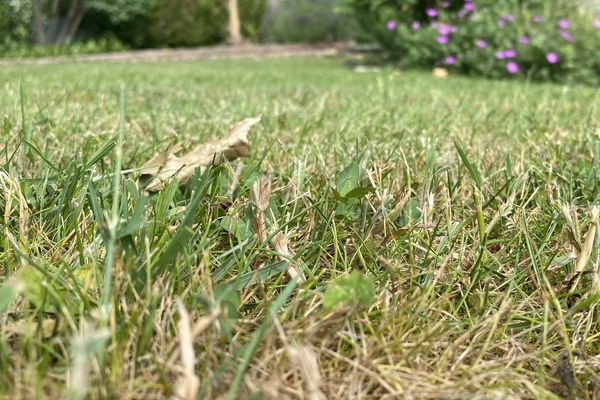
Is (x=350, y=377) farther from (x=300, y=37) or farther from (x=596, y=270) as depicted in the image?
(x=300, y=37)

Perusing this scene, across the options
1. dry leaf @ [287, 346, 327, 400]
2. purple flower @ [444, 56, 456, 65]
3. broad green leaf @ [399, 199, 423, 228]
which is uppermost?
dry leaf @ [287, 346, 327, 400]

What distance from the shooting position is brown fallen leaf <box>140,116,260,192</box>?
4.59 feet

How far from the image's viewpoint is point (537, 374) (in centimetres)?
82

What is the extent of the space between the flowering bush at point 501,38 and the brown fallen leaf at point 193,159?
248 inches

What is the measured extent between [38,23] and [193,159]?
15725 millimetres

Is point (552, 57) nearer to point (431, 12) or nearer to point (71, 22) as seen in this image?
point (431, 12)

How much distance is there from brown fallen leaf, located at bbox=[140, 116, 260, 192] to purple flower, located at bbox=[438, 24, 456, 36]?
7426 millimetres

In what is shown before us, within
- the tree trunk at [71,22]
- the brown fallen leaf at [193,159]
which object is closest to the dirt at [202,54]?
the tree trunk at [71,22]

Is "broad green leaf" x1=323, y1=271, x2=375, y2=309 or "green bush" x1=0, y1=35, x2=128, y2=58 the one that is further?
"green bush" x1=0, y1=35, x2=128, y2=58

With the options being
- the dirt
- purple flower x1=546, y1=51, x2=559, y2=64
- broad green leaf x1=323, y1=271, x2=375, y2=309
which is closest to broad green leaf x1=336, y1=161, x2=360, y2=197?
broad green leaf x1=323, y1=271, x2=375, y2=309

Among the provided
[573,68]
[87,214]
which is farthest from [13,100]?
[573,68]

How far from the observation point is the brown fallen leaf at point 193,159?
4.59ft

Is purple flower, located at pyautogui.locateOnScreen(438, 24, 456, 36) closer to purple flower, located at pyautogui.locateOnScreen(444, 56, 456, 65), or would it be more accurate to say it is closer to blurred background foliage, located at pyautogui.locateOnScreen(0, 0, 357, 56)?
purple flower, located at pyautogui.locateOnScreen(444, 56, 456, 65)

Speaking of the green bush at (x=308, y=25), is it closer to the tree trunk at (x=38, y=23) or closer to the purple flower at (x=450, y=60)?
the tree trunk at (x=38, y=23)
